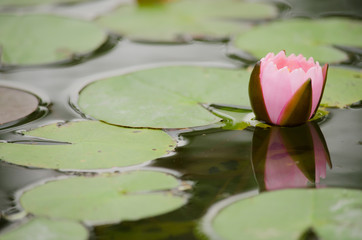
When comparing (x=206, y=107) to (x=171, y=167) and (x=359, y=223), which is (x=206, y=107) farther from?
(x=359, y=223)

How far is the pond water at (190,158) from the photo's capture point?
1.08m

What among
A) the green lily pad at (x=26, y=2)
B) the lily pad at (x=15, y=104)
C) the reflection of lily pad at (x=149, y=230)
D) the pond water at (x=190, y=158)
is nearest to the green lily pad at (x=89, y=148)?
the pond water at (x=190, y=158)

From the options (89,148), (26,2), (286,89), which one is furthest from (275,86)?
(26,2)

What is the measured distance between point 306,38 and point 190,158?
1140 mm

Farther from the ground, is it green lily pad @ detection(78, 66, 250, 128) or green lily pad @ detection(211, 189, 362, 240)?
green lily pad @ detection(78, 66, 250, 128)

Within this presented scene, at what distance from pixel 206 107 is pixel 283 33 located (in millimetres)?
865

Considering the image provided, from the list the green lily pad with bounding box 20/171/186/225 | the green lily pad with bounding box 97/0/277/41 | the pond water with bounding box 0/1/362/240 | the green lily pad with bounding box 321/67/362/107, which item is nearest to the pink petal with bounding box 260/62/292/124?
the pond water with bounding box 0/1/362/240

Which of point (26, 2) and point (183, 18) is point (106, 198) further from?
point (26, 2)

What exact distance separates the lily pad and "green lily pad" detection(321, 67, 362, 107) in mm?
993

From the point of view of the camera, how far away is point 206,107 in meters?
1.63

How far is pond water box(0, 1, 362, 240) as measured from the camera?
42.5 inches

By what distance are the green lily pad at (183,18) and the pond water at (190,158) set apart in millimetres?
373

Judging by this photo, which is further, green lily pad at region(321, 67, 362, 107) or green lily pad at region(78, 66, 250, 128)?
green lily pad at region(321, 67, 362, 107)

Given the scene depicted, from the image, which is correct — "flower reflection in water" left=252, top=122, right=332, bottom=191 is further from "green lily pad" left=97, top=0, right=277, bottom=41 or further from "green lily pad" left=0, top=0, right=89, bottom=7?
"green lily pad" left=0, top=0, right=89, bottom=7
